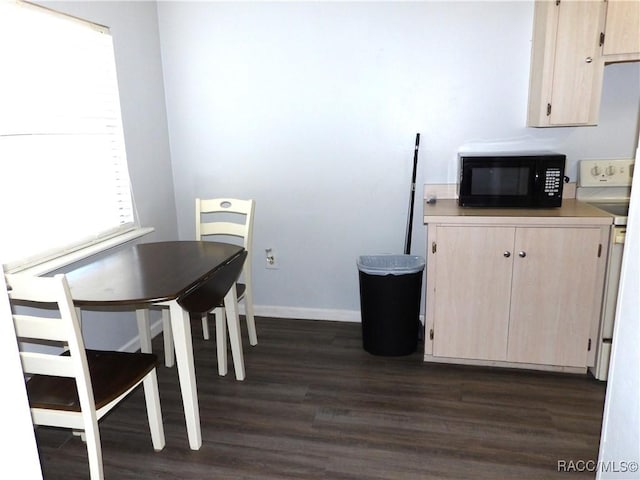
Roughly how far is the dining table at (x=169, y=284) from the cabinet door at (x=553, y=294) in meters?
1.57

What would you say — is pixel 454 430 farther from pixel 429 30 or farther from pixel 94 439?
pixel 429 30

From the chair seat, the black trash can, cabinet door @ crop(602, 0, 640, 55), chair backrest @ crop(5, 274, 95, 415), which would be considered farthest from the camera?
the black trash can

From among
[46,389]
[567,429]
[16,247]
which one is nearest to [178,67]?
[16,247]

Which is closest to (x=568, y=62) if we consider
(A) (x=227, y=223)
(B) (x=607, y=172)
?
(B) (x=607, y=172)

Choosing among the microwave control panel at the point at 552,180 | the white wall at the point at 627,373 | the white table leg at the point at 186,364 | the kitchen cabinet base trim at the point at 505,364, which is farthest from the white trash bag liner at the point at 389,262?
the white wall at the point at 627,373

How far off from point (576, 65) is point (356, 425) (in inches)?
89.1

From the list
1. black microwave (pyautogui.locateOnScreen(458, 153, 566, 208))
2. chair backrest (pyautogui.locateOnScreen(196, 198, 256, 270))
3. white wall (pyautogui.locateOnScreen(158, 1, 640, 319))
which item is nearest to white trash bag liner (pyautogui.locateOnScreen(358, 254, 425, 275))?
white wall (pyautogui.locateOnScreen(158, 1, 640, 319))

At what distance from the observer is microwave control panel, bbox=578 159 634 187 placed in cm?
290

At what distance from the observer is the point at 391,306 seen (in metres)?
2.85

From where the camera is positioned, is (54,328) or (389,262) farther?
(389,262)

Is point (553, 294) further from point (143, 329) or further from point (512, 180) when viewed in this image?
point (143, 329)

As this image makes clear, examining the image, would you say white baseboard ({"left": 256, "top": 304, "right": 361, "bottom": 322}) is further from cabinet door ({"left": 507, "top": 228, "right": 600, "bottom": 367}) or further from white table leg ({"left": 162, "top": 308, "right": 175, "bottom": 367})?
cabinet door ({"left": 507, "top": 228, "right": 600, "bottom": 367})

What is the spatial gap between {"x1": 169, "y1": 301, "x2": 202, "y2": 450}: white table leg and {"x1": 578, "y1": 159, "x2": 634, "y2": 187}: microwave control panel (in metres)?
2.52

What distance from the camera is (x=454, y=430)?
2244 millimetres
